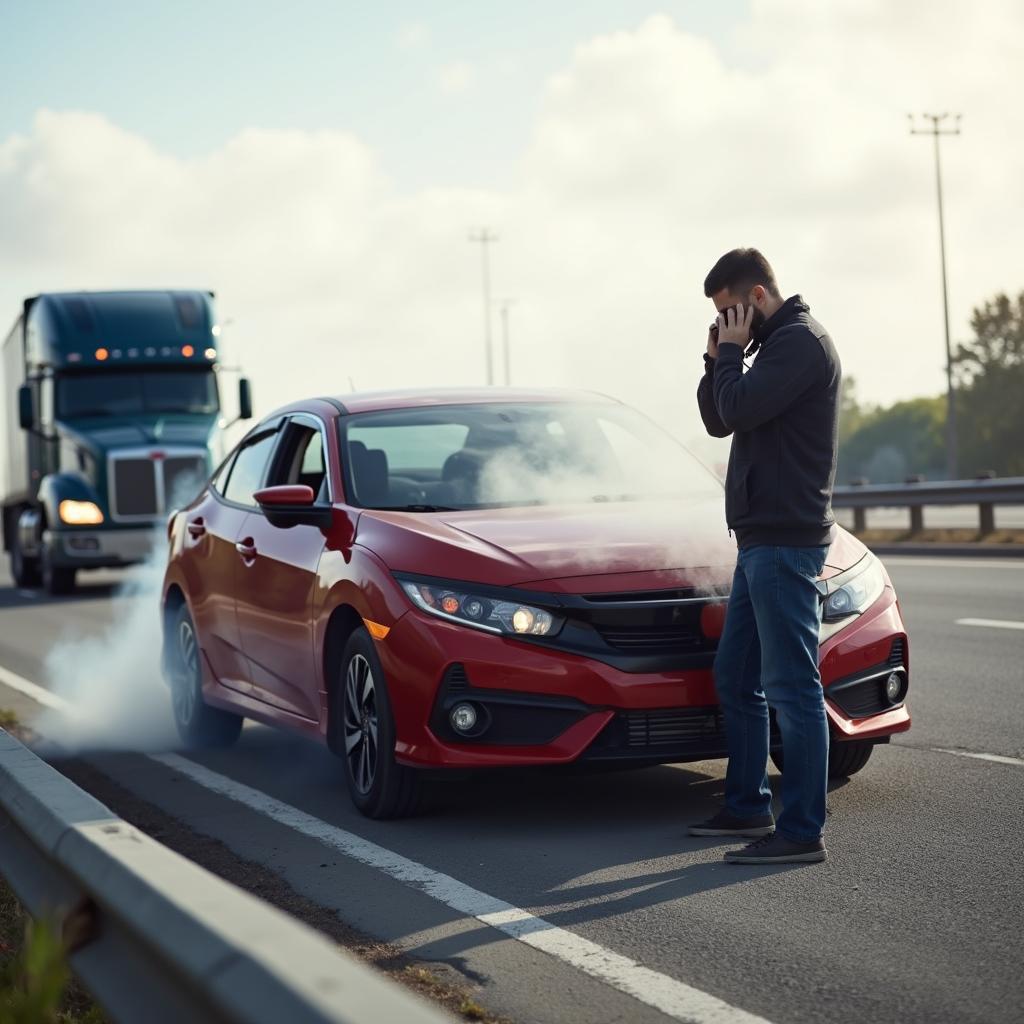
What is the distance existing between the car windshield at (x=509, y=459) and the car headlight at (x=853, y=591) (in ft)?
3.28

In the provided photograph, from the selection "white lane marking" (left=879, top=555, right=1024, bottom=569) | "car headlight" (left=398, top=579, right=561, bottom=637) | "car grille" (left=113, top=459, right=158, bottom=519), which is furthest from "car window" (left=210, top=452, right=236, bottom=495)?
"car grille" (left=113, top=459, right=158, bottom=519)

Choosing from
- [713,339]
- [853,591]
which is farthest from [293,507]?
[853,591]

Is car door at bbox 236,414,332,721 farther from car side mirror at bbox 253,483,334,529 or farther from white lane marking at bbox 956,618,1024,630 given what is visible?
white lane marking at bbox 956,618,1024,630

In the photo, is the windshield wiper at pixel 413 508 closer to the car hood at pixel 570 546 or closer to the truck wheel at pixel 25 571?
the car hood at pixel 570 546

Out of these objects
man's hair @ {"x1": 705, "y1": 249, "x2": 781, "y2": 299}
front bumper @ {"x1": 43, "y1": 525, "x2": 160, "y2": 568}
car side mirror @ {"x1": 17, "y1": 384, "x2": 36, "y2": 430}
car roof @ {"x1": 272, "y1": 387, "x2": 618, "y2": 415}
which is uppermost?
car side mirror @ {"x1": 17, "y1": 384, "x2": 36, "y2": 430}

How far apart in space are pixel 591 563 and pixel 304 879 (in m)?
1.45

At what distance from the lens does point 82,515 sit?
848 inches

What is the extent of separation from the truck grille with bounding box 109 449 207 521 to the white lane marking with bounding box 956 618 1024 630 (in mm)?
11134

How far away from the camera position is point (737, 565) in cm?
574

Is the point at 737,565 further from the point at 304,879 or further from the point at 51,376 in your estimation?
the point at 51,376

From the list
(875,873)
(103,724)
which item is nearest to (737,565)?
(875,873)

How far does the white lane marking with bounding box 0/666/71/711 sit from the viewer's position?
10.7 m

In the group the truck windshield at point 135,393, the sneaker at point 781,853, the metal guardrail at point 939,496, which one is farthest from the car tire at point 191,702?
the truck windshield at point 135,393

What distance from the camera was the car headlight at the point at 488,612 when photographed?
599 cm
